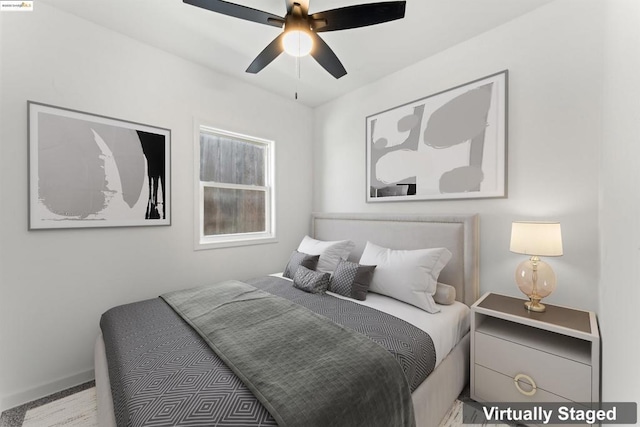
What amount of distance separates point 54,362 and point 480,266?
3383 millimetres

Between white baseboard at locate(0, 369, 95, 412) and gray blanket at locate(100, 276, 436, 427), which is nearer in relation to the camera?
gray blanket at locate(100, 276, 436, 427)

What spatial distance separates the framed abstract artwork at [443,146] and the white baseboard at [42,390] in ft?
9.77

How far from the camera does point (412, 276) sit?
2002 millimetres

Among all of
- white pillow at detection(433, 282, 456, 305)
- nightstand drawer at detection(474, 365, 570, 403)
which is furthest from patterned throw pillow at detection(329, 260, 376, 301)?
nightstand drawer at detection(474, 365, 570, 403)

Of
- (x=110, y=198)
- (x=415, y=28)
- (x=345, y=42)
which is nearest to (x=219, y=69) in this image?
(x=345, y=42)

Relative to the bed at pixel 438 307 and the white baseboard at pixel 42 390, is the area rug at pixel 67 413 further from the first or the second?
the bed at pixel 438 307

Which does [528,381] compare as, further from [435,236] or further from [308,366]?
[308,366]

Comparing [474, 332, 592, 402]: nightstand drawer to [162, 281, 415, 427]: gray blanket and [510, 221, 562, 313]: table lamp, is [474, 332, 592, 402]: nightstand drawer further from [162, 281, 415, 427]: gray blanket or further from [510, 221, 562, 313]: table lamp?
[162, 281, 415, 427]: gray blanket

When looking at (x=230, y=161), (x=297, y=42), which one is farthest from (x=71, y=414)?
(x=297, y=42)

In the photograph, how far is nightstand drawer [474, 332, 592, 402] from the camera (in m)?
1.42

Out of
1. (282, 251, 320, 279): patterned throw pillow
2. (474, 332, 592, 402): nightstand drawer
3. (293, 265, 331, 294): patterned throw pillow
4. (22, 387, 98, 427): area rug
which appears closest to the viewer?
(474, 332, 592, 402): nightstand drawer

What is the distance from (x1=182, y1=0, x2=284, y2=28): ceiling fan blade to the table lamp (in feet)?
6.82

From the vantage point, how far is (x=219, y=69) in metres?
2.71

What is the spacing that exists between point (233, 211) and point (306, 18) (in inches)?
81.5
